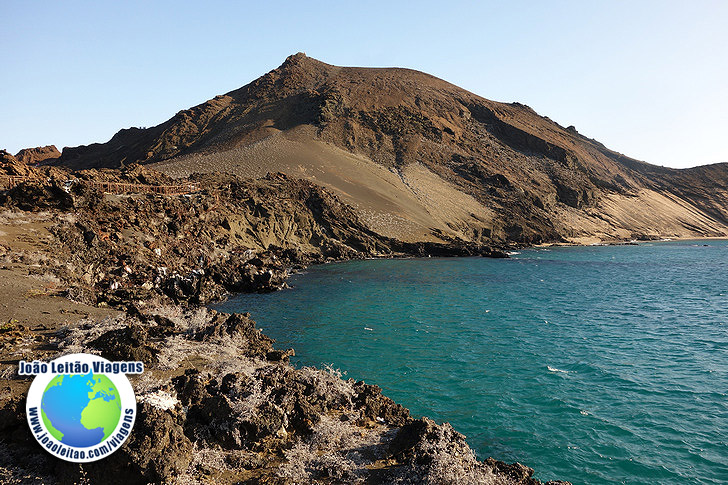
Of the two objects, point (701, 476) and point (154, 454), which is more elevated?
point (154, 454)

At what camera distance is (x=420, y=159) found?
9781cm

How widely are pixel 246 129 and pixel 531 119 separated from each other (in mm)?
90868

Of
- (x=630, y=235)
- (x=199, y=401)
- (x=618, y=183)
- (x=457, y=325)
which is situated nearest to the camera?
(x=199, y=401)

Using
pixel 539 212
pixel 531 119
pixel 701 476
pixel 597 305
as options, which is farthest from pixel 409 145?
pixel 701 476

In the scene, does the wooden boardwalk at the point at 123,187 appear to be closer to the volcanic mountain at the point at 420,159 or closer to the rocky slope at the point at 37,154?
the volcanic mountain at the point at 420,159

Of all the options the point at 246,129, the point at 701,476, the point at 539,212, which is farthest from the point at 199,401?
the point at 246,129

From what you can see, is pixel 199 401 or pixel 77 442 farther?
pixel 199 401

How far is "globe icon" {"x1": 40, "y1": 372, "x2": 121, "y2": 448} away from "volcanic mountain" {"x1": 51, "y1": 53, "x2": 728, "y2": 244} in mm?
57640

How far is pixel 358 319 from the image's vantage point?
94.7ft

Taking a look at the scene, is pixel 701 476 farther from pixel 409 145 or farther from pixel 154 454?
pixel 409 145

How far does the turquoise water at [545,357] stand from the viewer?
1363 centimetres

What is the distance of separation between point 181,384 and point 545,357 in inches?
687

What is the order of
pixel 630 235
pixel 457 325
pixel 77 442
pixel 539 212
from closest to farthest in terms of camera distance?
pixel 77 442 → pixel 457 325 → pixel 539 212 → pixel 630 235

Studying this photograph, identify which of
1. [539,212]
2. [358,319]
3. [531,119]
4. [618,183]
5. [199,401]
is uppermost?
[531,119]
